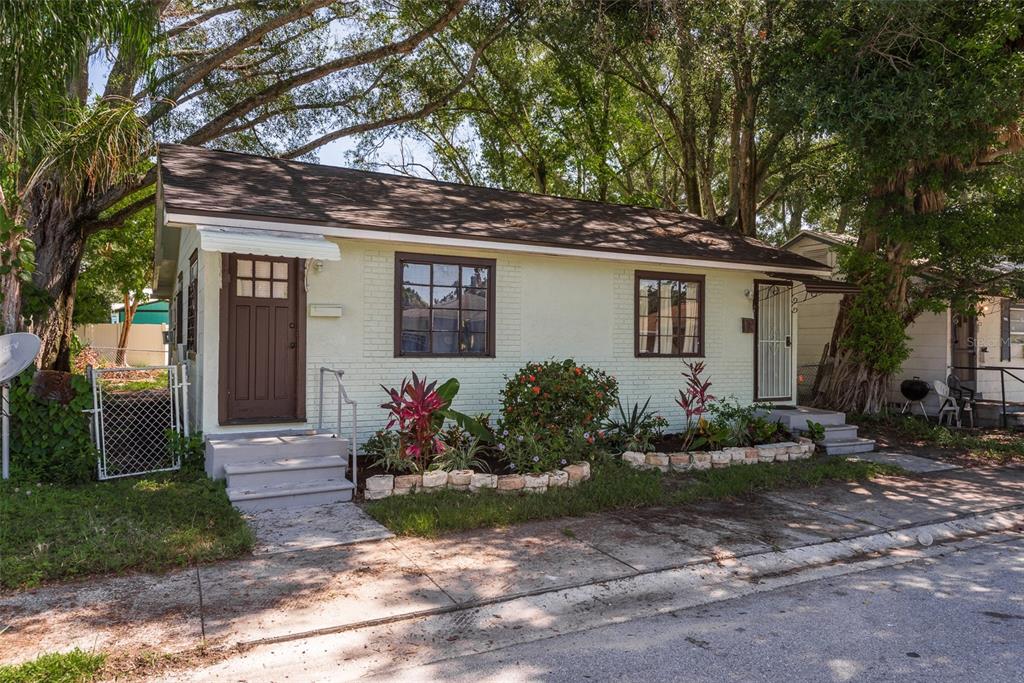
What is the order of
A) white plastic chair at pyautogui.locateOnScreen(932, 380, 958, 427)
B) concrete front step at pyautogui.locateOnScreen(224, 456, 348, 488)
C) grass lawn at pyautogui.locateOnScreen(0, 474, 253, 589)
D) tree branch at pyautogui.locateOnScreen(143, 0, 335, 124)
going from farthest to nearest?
white plastic chair at pyautogui.locateOnScreen(932, 380, 958, 427) → tree branch at pyautogui.locateOnScreen(143, 0, 335, 124) → concrete front step at pyautogui.locateOnScreen(224, 456, 348, 488) → grass lawn at pyautogui.locateOnScreen(0, 474, 253, 589)

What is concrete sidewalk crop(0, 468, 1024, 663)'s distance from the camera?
3.83 meters

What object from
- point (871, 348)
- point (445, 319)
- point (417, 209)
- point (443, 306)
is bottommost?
point (871, 348)

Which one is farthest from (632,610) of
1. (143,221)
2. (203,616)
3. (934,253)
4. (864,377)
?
(143,221)

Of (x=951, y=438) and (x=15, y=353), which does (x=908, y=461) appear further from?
(x=15, y=353)

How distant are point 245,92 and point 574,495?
13.3 meters

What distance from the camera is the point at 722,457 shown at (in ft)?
28.2

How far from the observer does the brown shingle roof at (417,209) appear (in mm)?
7729

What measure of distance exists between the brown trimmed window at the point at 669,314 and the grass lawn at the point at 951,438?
3689mm

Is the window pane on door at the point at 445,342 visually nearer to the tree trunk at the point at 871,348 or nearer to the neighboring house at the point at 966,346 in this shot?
the tree trunk at the point at 871,348

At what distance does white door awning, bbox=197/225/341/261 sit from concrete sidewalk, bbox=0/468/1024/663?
3147 mm

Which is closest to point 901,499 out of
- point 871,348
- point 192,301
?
point 871,348

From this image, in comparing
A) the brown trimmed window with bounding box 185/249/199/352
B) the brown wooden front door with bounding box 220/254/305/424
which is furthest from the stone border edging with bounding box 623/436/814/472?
the brown trimmed window with bounding box 185/249/199/352

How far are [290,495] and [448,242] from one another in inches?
140

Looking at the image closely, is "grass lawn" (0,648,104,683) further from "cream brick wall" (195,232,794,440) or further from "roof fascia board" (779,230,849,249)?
"roof fascia board" (779,230,849,249)
